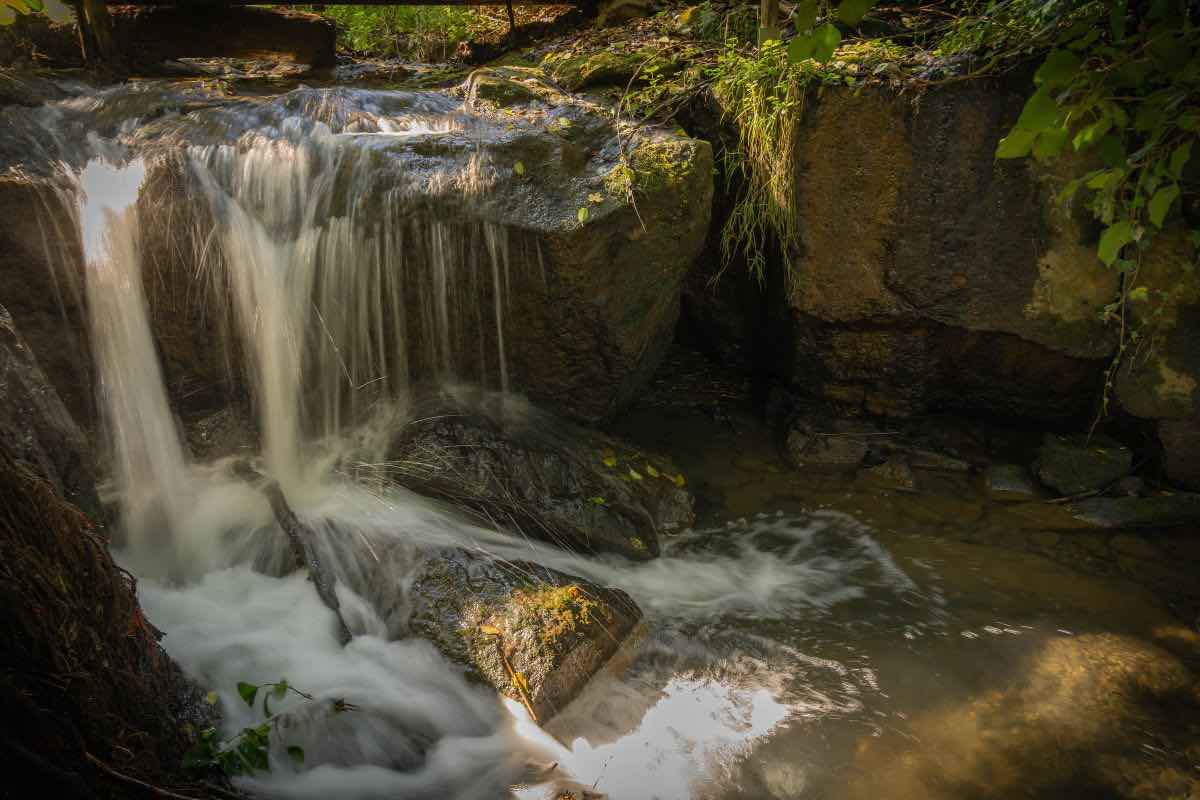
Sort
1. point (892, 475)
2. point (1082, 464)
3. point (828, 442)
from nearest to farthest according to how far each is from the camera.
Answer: point (1082, 464) < point (892, 475) < point (828, 442)

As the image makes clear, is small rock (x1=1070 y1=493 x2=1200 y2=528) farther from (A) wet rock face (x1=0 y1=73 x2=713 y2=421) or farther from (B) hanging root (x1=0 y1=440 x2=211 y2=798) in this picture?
(B) hanging root (x1=0 y1=440 x2=211 y2=798)

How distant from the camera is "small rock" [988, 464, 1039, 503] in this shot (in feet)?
14.0

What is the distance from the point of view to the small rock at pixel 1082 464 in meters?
4.24

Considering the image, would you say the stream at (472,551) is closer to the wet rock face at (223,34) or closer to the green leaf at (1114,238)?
the wet rock face at (223,34)

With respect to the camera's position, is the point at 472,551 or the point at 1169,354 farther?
the point at 1169,354

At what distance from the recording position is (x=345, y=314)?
3.92 meters

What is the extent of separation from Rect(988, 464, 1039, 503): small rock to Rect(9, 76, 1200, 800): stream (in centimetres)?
22

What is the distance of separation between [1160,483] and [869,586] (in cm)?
199

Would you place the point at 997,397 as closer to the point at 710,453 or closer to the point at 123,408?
the point at 710,453

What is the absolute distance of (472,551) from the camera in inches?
131

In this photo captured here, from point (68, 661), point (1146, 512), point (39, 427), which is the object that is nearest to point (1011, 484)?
point (1146, 512)

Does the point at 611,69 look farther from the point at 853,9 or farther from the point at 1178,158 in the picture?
the point at 853,9

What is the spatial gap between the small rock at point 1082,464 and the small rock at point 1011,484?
0.08 meters

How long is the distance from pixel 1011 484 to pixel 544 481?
2699 mm
